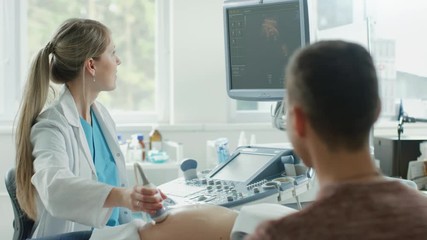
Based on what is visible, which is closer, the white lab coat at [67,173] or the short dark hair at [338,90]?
the short dark hair at [338,90]

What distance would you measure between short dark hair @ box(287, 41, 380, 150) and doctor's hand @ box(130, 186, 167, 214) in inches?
24.4

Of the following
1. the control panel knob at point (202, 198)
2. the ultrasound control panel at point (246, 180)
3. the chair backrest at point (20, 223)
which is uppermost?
the ultrasound control panel at point (246, 180)

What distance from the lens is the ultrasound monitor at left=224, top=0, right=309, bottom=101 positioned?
78.4 inches

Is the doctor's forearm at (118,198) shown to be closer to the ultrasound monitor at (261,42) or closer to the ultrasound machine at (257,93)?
the ultrasound machine at (257,93)

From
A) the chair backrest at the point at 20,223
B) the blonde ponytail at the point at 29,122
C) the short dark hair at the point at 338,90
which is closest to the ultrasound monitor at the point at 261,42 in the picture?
the blonde ponytail at the point at 29,122

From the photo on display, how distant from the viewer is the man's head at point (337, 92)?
0.80 meters

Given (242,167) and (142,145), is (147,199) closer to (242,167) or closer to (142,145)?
(242,167)

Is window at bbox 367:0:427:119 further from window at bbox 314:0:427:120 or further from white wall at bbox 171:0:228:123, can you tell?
white wall at bbox 171:0:228:123

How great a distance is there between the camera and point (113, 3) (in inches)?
124

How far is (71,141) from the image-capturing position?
1.78 metres

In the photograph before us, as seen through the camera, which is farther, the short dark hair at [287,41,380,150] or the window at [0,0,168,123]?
the window at [0,0,168,123]

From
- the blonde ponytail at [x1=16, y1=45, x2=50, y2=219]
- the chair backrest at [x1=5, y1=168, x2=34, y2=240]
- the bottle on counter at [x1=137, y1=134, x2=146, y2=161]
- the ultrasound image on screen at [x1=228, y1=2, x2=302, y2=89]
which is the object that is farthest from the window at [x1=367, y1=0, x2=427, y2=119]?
the chair backrest at [x1=5, y1=168, x2=34, y2=240]

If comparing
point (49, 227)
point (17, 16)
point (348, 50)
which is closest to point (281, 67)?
point (49, 227)

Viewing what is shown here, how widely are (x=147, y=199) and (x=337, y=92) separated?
2.25 ft
